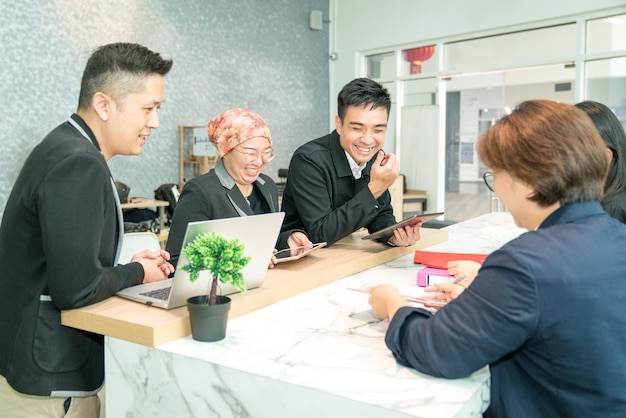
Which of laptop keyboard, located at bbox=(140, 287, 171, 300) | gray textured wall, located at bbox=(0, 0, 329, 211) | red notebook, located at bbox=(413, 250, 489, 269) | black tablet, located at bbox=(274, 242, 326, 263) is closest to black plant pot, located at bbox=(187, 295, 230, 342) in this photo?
laptop keyboard, located at bbox=(140, 287, 171, 300)

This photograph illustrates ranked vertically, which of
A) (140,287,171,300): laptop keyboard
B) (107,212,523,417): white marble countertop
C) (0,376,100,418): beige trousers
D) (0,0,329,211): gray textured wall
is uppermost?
(0,0,329,211): gray textured wall

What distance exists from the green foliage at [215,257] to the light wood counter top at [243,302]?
0.18 meters

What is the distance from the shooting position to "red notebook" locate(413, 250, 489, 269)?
2.11m

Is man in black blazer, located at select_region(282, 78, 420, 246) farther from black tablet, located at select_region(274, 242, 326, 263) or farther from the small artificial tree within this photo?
the small artificial tree

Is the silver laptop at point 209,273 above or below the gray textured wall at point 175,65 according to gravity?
below

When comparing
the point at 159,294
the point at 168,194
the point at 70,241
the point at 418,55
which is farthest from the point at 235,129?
the point at 418,55

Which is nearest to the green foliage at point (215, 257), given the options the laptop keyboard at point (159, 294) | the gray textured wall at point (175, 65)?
the laptop keyboard at point (159, 294)

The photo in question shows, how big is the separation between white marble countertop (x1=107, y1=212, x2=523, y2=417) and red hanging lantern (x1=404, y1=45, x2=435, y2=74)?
7.59 meters

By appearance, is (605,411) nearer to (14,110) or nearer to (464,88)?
(14,110)

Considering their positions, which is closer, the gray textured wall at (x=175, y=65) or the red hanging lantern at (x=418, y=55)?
the gray textured wall at (x=175, y=65)

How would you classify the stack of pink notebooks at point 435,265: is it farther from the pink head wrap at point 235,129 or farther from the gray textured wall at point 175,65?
the gray textured wall at point 175,65

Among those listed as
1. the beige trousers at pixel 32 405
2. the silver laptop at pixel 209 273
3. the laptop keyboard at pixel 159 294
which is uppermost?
the silver laptop at pixel 209 273

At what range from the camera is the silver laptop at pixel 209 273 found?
4.34 ft

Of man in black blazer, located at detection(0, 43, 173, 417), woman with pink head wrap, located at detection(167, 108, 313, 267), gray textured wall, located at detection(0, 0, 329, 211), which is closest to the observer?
man in black blazer, located at detection(0, 43, 173, 417)
